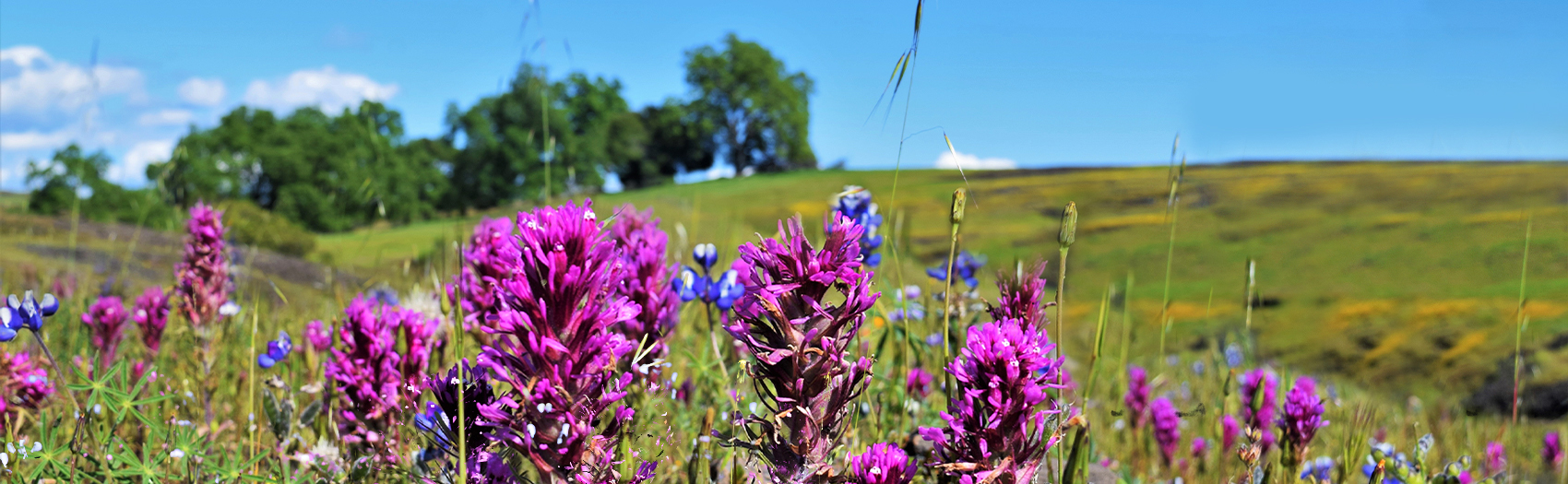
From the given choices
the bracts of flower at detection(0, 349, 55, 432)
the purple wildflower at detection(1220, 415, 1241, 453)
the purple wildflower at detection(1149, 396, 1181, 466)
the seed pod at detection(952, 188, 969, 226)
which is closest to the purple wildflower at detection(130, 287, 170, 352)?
the bracts of flower at detection(0, 349, 55, 432)

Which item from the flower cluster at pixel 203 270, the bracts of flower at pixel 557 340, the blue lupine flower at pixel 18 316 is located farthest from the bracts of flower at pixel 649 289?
the flower cluster at pixel 203 270

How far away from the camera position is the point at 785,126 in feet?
233

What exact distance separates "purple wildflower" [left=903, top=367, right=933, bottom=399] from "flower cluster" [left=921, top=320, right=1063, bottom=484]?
1.71m

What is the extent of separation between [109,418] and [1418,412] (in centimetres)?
993

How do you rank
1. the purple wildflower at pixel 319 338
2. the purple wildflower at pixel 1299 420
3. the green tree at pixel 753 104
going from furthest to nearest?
the green tree at pixel 753 104, the purple wildflower at pixel 319 338, the purple wildflower at pixel 1299 420

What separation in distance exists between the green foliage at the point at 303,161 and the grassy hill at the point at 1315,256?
32.3m

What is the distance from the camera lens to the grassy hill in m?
9.62

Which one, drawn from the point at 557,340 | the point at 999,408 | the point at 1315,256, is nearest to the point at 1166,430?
the point at 999,408

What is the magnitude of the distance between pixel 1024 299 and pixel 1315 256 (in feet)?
66.8

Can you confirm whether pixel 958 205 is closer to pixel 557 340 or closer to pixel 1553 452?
pixel 557 340

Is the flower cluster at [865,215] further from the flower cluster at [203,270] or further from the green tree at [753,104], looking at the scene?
the green tree at [753,104]

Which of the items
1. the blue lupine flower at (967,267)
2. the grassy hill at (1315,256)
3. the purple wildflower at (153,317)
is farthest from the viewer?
the grassy hill at (1315,256)

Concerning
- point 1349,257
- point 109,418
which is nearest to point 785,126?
point 1349,257

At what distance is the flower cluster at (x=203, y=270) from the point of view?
158 inches
